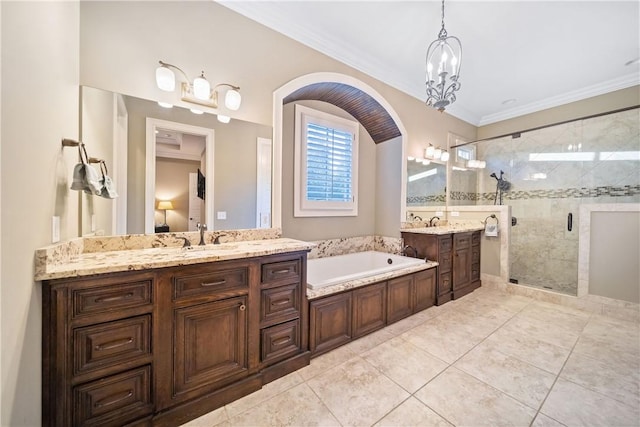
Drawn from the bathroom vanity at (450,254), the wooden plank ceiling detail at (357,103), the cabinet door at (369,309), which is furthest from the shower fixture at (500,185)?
the cabinet door at (369,309)

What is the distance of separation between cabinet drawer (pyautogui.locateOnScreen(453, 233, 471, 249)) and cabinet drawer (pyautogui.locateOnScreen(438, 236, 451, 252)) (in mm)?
137

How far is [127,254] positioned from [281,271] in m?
0.97

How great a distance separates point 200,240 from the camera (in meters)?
1.82

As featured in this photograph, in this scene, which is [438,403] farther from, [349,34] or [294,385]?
[349,34]

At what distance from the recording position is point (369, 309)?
87.8 inches

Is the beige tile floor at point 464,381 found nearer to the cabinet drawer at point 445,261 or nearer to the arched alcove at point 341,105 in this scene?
the cabinet drawer at point 445,261

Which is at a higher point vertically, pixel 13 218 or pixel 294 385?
pixel 13 218

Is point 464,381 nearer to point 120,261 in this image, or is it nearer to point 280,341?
point 280,341

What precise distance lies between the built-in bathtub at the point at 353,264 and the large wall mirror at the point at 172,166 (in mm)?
1003

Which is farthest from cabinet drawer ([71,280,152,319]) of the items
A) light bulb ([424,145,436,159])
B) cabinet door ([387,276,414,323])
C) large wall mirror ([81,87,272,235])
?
light bulb ([424,145,436,159])

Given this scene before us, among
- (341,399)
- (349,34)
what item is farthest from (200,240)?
(349,34)

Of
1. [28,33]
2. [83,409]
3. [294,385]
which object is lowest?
[294,385]

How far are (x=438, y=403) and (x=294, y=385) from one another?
0.95 m

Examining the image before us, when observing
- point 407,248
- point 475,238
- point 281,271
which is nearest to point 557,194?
point 475,238
